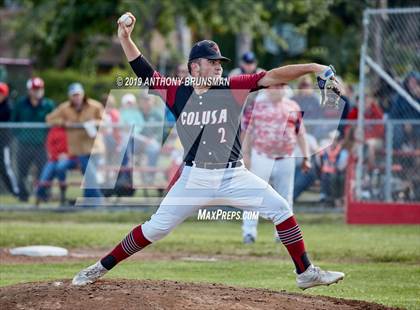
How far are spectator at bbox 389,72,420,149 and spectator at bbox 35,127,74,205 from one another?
18.0 feet

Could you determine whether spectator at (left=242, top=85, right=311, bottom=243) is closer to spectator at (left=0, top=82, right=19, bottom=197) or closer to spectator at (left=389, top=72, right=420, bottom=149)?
spectator at (left=389, top=72, right=420, bottom=149)

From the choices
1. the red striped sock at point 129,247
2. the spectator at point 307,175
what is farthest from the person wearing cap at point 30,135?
the red striped sock at point 129,247

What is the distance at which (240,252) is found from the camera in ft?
39.0

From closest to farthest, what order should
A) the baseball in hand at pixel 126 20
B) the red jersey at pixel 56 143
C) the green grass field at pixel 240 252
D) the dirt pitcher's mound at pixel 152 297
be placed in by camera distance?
the dirt pitcher's mound at pixel 152 297 < the baseball in hand at pixel 126 20 < the green grass field at pixel 240 252 < the red jersey at pixel 56 143

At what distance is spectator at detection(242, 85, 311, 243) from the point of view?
1273 centimetres

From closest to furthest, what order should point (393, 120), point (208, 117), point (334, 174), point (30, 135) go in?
point (208, 117), point (393, 120), point (334, 174), point (30, 135)

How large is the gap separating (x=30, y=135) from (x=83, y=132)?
92 cm

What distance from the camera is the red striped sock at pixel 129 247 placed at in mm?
7879

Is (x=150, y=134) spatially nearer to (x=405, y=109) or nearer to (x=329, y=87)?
(x=405, y=109)

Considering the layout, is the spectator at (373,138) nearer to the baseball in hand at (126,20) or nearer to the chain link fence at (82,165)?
the chain link fence at (82,165)

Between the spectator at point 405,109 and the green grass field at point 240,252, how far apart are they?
1665mm

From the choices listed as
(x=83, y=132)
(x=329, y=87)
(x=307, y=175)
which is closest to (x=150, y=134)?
(x=83, y=132)

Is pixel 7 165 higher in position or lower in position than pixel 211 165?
lower

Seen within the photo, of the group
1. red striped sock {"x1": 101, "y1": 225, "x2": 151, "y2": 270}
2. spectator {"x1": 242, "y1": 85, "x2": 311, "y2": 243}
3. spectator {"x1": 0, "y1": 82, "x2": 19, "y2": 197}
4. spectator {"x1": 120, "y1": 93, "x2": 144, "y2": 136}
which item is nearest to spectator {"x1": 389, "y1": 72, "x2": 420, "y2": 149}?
spectator {"x1": 242, "y1": 85, "x2": 311, "y2": 243}
